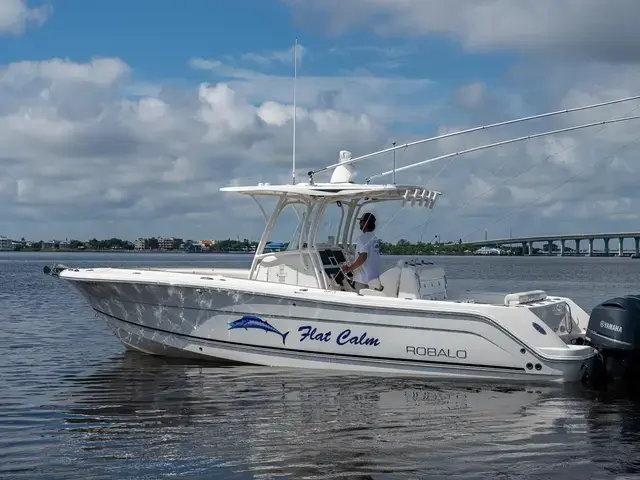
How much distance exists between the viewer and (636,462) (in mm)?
Result: 7453

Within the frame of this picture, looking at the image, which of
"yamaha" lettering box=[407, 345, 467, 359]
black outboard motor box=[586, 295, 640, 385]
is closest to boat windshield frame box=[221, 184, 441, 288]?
"yamaha" lettering box=[407, 345, 467, 359]

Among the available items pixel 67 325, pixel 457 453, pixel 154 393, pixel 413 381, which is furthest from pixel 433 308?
pixel 67 325

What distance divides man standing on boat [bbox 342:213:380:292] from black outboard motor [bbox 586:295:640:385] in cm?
332

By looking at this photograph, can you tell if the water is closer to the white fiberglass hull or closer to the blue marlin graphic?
the white fiberglass hull

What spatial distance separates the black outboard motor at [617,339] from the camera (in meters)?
10.1

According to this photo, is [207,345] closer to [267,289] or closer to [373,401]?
[267,289]

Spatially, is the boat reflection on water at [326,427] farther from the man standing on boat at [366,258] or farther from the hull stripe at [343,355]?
the man standing on boat at [366,258]

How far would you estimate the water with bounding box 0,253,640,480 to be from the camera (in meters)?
7.30

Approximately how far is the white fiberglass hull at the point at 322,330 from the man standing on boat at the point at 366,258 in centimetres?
102

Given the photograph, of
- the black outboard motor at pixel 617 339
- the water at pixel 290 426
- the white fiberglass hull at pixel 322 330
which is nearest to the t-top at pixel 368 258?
the white fiberglass hull at pixel 322 330

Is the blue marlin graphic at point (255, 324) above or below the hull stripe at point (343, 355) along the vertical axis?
above

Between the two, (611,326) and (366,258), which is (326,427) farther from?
(611,326)

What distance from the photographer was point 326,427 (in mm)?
8773

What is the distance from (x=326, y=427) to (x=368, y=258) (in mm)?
3967
